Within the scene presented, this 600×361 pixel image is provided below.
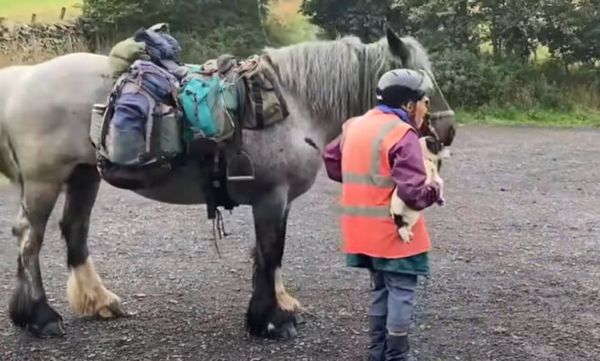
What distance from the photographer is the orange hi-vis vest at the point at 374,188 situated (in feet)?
11.8

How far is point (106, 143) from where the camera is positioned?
4160mm

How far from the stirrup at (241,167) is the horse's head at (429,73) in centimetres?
94

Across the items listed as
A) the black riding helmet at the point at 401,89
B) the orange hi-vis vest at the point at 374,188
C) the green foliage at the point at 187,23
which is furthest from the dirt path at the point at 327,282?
the green foliage at the point at 187,23

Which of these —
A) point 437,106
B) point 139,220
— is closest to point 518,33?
point 139,220

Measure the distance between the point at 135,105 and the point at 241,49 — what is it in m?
14.6

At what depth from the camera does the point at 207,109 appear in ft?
13.7

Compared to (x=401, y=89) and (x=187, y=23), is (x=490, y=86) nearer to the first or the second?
(x=187, y=23)

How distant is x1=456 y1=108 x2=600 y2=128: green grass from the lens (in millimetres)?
15641

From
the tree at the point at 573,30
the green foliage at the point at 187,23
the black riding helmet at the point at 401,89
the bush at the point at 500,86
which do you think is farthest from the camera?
the green foliage at the point at 187,23

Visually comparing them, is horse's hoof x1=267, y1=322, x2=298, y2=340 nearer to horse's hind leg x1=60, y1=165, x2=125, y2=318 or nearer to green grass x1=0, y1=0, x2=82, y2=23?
horse's hind leg x1=60, y1=165, x2=125, y2=318

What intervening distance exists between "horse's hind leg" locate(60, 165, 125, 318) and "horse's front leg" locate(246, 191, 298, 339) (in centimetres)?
93

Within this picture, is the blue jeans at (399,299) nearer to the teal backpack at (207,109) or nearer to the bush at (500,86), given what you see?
the teal backpack at (207,109)

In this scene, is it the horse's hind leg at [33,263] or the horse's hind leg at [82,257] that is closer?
the horse's hind leg at [33,263]

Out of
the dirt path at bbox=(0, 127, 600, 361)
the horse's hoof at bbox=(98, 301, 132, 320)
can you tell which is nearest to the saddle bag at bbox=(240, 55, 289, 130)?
the dirt path at bbox=(0, 127, 600, 361)
